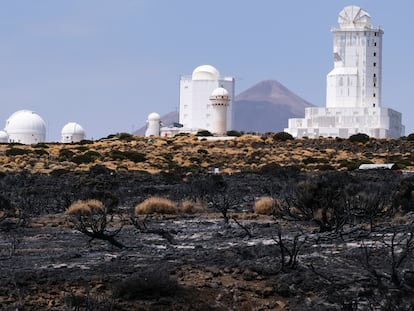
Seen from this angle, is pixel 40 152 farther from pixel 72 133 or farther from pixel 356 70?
pixel 356 70

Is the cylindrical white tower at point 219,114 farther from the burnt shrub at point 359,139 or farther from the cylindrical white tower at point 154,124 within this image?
the burnt shrub at point 359,139

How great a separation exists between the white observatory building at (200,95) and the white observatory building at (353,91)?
1329cm

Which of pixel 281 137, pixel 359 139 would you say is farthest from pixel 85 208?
pixel 281 137

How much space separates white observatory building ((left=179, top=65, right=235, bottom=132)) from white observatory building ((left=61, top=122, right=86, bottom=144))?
34.6 ft

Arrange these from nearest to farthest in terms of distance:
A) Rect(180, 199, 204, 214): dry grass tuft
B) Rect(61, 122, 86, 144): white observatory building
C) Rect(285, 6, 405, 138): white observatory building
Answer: Rect(180, 199, 204, 214): dry grass tuft, Rect(285, 6, 405, 138): white observatory building, Rect(61, 122, 86, 144): white observatory building

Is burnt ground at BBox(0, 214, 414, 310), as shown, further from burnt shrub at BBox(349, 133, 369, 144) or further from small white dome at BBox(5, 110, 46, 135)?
small white dome at BBox(5, 110, 46, 135)

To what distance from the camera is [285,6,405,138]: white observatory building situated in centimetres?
7806

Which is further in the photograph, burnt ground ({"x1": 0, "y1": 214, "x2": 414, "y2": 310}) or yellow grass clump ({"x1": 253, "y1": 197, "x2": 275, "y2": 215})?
yellow grass clump ({"x1": 253, "y1": 197, "x2": 275, "y2": 215})

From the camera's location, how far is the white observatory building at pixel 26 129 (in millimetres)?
86312

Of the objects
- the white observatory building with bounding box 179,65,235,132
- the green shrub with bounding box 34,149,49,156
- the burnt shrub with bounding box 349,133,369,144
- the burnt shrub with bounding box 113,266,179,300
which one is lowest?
the burnt shrub with bounding box 113,266,179,300

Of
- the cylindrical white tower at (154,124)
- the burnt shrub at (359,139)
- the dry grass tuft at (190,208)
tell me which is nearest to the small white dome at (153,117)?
the cylindrical white tower at (154,124)

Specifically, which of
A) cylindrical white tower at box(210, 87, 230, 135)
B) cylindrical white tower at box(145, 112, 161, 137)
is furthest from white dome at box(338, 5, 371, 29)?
cylindrical white tower at box(145, 112, 161, 137)

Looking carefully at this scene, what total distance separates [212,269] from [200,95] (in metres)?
82.8

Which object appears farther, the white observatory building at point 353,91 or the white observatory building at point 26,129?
the white observatory building at point 26,129
